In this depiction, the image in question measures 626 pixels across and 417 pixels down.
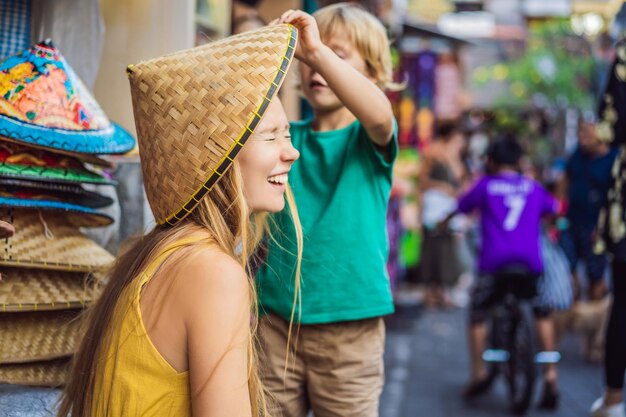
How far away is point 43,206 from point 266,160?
796 millimetres

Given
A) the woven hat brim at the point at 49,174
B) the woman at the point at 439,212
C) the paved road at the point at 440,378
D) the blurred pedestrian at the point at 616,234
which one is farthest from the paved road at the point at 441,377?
the woven hat brim at the point at 49,174

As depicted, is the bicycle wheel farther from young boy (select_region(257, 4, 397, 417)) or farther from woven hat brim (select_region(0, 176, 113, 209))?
woven hat brim (select_region(0, 176, 113, 209))

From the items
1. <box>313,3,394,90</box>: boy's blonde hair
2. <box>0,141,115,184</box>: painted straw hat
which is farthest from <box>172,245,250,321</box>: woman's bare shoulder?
<box>313,3,394,90</box>: boy's blonde hair

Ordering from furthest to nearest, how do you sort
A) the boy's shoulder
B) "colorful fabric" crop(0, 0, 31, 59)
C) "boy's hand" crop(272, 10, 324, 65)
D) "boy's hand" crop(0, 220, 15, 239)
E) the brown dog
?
the brown dog < "colorful fabric" crop(0, 0, 31, 59) < the boy's shoulder < "boy's hand" crop(272, 10, 324, 65) < "boy's hand" crop(0, 220, 15, 239)

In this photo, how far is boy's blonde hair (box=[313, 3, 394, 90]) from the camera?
9.38ft

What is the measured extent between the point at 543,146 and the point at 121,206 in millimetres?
24140

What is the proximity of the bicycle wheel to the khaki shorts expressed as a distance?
330 centimetres

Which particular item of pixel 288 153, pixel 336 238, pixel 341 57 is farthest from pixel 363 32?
pixel 288 153

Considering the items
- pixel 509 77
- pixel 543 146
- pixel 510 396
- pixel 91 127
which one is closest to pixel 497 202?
pixel 510 396

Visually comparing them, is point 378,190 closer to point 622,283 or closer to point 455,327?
point 622,283

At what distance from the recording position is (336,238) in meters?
2.78

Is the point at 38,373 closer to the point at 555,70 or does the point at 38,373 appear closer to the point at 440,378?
the point at 440,378

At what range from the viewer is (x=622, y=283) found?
4211 mm

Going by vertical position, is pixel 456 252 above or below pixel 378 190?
below
